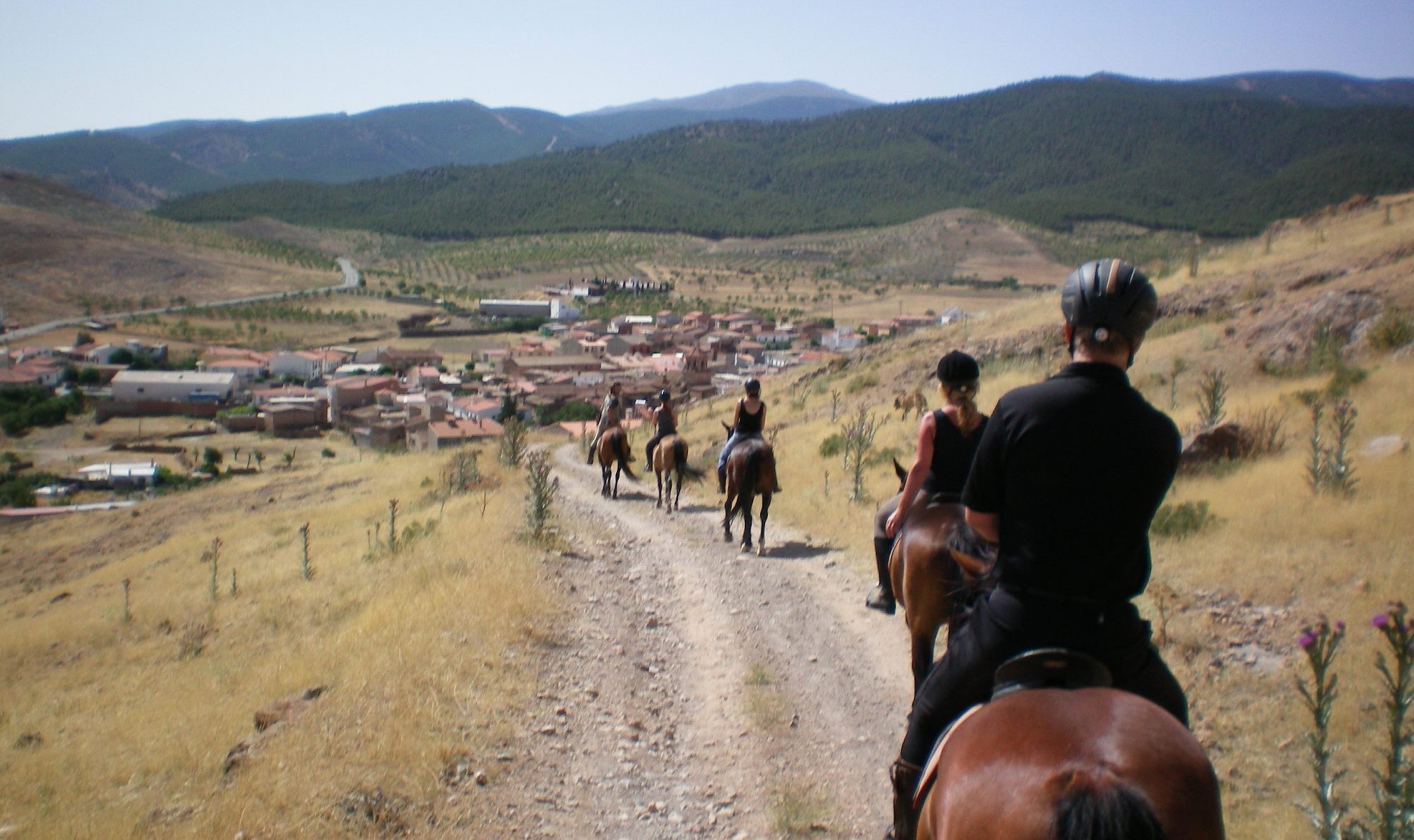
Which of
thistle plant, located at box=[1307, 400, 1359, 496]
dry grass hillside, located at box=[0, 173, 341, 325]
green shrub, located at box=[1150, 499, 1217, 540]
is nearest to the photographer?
thistle plant, located at box=[1307, 400, 1359, 496]

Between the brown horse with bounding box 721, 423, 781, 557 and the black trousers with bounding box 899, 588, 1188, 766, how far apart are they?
7.40 metres

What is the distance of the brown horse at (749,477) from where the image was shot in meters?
10.9

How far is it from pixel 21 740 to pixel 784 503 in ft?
29.5

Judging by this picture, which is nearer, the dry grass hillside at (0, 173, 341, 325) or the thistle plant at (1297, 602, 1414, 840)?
the thistle plant at (1297, 602, 1414, 840)

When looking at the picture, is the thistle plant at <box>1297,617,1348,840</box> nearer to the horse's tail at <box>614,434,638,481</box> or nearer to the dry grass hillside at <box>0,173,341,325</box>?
the horse's tail at <box>614,434,638,481</box>

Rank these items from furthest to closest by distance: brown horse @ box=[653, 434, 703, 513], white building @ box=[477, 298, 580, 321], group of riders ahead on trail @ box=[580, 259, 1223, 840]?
white building @ box=[477, 298, 580, 321] → brown horse @ box=[653, 434, 703, 513] → group of riders ahead on trail @ box=[580, 259, 1223, 840]

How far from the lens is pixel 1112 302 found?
3.09 metres

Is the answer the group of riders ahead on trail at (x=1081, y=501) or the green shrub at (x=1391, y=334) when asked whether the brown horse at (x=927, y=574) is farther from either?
the green shrub at (x=1391, y=334)

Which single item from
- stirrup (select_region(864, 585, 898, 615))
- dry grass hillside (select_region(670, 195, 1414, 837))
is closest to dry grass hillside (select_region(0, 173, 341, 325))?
dry grass hillside (select_region(670, 195, 1414, 837))

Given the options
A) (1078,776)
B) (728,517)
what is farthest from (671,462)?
(1078,776)

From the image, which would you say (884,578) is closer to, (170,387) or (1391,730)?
(1391,730)

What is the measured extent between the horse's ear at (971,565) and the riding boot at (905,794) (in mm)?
756

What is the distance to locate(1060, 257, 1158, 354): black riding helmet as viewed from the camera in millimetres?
3076

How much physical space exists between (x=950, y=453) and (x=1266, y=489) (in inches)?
181
